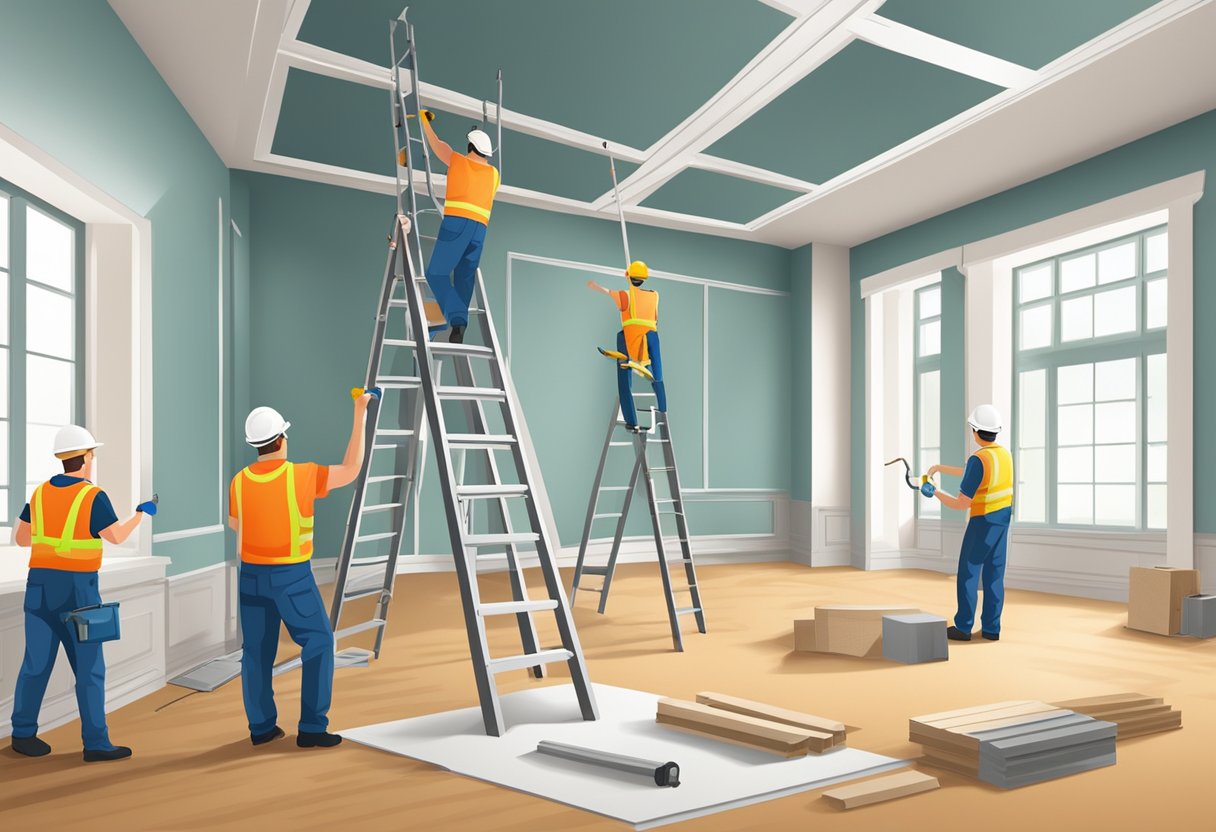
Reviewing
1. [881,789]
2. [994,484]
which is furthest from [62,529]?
[994,484]

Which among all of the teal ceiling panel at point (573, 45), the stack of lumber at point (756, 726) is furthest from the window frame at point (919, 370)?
the stack of lumber at point (756, 726)

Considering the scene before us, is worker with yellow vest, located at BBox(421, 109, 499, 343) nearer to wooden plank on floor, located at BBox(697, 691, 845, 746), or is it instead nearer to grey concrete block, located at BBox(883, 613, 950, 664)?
wooden plank on floor, located at BBox(697, 691, 845, 746)

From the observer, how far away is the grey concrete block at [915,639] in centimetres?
463

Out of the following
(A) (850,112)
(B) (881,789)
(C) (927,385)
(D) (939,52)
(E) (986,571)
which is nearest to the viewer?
(B) (881,789)

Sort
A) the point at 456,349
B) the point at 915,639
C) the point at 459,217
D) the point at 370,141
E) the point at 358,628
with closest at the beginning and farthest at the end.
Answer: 1. the point at 456,349
2. the point at 459,217
3. the point at 358,628
4. the point at 915,639
5. the point at 370,141

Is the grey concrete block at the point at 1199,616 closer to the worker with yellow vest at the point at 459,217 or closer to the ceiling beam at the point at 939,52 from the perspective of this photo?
the ceiling beam at the point at 939,52

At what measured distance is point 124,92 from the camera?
4.40 metres

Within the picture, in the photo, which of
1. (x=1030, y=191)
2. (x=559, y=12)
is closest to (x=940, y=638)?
(x=559, y=12)

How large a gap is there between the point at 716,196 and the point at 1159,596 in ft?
15.9

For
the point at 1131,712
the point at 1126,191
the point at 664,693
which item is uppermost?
the point at 1126,191

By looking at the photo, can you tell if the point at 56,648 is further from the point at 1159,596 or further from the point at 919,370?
the point at 919,370

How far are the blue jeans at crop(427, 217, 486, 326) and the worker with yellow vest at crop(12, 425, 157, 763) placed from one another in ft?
5.29

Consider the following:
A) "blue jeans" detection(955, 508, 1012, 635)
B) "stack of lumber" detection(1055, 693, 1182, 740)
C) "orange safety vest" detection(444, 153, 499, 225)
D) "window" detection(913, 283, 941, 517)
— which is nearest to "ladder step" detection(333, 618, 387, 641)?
Answer: "orange safety vest" detection(444, 153, 499, 225)

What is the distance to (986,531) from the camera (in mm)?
5332
